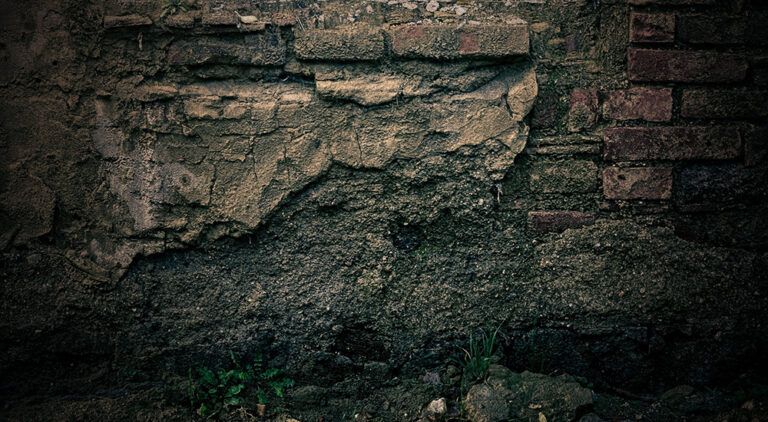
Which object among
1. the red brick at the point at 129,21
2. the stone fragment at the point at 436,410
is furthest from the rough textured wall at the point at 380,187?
the stone fragment at the point at 436,410

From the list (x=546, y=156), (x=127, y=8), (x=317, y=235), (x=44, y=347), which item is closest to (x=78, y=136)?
(x=127, y=8)

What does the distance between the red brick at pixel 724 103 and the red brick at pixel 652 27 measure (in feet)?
0.59

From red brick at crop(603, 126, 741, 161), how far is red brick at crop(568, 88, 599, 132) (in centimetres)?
10

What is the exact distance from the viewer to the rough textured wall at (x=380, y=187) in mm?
1434

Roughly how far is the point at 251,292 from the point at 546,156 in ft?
3.34

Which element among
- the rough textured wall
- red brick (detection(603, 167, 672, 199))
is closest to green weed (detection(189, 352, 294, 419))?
the rough textured wall

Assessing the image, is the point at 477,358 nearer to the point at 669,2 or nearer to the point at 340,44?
the point at 340,44

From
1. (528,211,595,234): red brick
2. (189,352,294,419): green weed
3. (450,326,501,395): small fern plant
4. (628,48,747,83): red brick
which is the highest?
(628,48,747,83): red brick

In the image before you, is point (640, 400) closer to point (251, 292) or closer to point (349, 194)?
point (349, 194)

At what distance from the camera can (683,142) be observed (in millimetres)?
1472

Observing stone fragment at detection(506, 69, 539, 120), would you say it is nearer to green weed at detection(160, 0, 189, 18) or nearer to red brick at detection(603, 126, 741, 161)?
red brick at detection(603, 126, 741, 161)

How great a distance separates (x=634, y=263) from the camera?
151 cm

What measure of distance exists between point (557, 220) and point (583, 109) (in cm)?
35

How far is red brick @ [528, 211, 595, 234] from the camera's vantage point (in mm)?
1520
